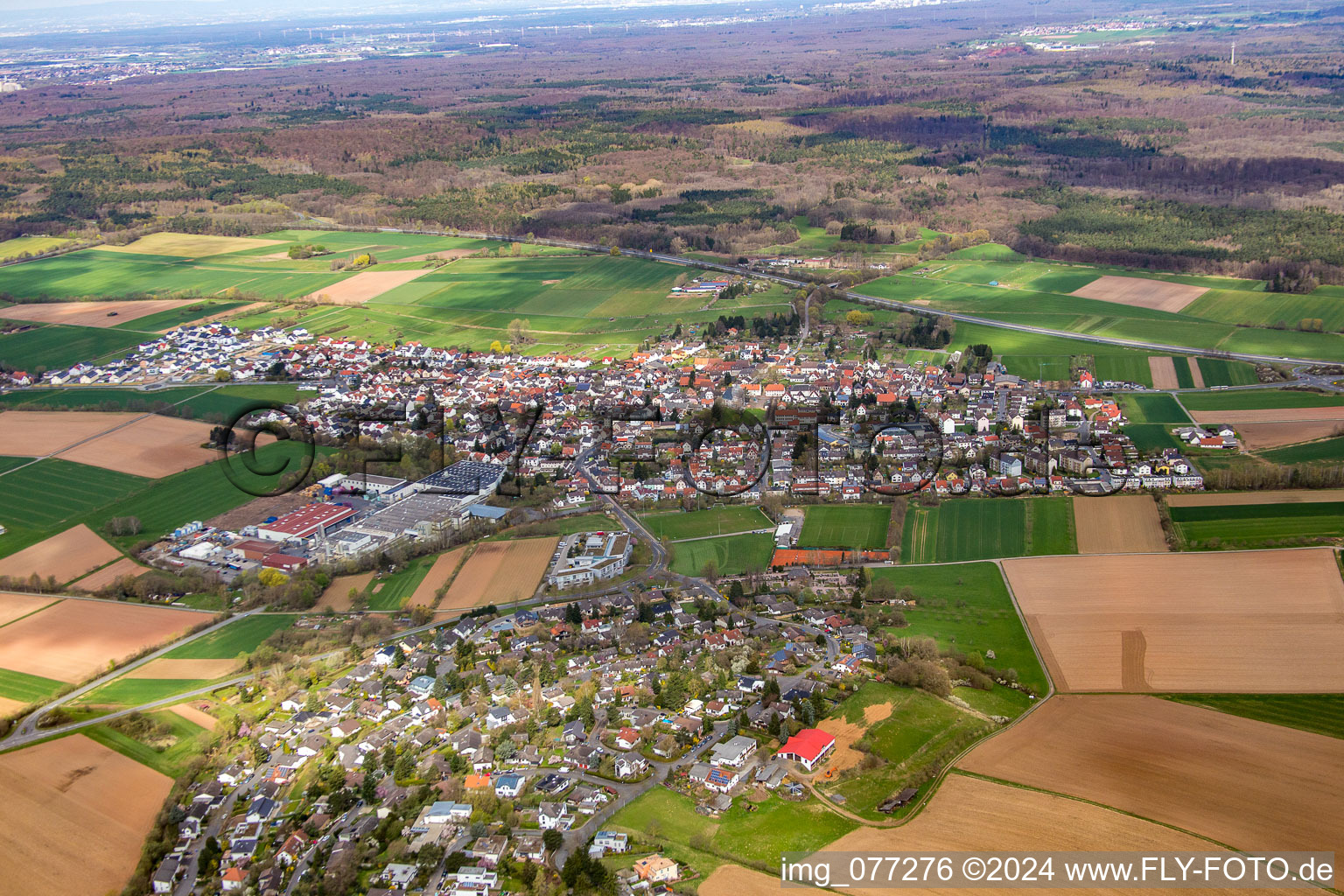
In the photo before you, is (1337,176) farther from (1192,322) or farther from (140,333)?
(140,333)

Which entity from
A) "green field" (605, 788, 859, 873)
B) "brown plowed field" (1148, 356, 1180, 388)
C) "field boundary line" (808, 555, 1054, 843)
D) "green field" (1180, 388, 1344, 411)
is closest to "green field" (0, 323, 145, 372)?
"green field" (605, 788, 859, 873)

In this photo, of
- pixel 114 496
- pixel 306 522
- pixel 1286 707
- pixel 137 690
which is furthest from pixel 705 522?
pixel 114 496

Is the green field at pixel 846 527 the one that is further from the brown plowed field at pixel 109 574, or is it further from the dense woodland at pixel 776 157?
the dense woodland at pixel 776 157

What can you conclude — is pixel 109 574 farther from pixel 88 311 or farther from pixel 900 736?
pixel 88 311

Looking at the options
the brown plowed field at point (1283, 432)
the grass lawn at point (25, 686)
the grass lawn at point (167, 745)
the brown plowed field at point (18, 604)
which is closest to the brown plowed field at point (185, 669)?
the grass lawn at point (25, 686)

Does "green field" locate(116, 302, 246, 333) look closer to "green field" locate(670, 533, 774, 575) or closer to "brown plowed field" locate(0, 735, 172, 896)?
"green field" locate(670, 533, 774, 575)

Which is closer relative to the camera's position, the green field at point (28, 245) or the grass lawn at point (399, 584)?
the grass lawn at point (399, 584)
